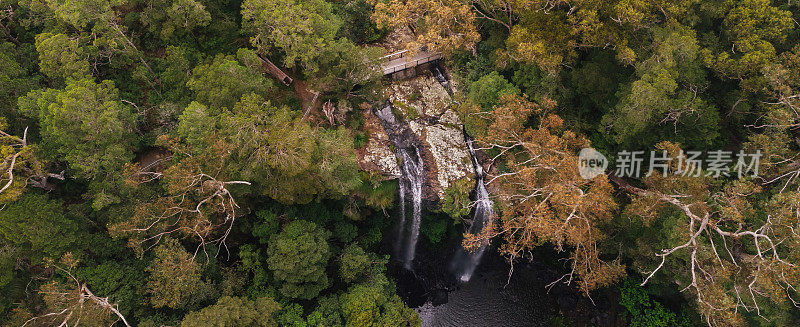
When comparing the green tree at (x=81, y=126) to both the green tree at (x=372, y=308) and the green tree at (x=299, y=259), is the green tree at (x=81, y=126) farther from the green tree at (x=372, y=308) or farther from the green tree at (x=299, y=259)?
the green tree at (x=372, y=308)

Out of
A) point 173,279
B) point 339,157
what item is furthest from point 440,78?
point 173,279

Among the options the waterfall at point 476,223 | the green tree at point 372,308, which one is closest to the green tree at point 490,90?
the waterfall at point 476,223

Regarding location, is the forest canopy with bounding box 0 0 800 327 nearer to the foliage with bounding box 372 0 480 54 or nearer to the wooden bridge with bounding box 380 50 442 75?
the foliage with bounding box 372 0 480 54

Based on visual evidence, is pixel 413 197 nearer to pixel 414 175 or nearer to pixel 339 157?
pixel 414 175

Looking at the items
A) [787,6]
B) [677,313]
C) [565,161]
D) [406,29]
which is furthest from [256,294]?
[787,6]

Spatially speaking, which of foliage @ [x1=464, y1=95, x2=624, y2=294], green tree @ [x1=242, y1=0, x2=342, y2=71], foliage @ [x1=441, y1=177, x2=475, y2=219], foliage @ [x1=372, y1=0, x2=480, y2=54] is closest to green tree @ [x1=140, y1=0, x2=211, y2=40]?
green tree @ [x1=242, y1=0, x2=342, y2=71]

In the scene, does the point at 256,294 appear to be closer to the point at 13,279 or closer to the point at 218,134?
the point at 218,134
